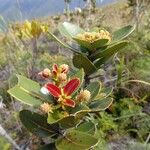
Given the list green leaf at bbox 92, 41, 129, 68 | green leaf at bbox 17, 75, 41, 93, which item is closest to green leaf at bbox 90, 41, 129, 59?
green leaf at bbox 92, 41, 129, 68

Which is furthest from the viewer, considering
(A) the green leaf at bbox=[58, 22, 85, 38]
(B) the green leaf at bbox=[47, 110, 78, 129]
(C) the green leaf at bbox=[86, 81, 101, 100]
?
(A) the green leaf at bbox=[58, 22, 85, 38]

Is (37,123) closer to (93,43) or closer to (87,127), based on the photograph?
(87,127)

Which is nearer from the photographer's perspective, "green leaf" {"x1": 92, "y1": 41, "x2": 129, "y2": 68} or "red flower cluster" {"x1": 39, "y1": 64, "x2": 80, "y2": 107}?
"red flower cluster" {"x1": 39, "y1": 64, "x2": 80, "y2": 107}

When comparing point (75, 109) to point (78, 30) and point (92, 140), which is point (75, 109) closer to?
point (92, 140)

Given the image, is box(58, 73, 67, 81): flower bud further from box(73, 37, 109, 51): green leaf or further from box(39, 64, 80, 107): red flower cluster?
box(73, 37, 109, 51): green leaf

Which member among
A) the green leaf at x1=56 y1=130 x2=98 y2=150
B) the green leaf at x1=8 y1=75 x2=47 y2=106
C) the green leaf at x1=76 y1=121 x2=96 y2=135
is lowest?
the green leaf at x1=76 y1=121 x2=96 y2=135

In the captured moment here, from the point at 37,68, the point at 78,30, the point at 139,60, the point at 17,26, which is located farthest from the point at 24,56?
the point at 78,30

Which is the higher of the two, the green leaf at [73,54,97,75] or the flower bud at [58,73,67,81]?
the flower bud at [58,73,67,81]
